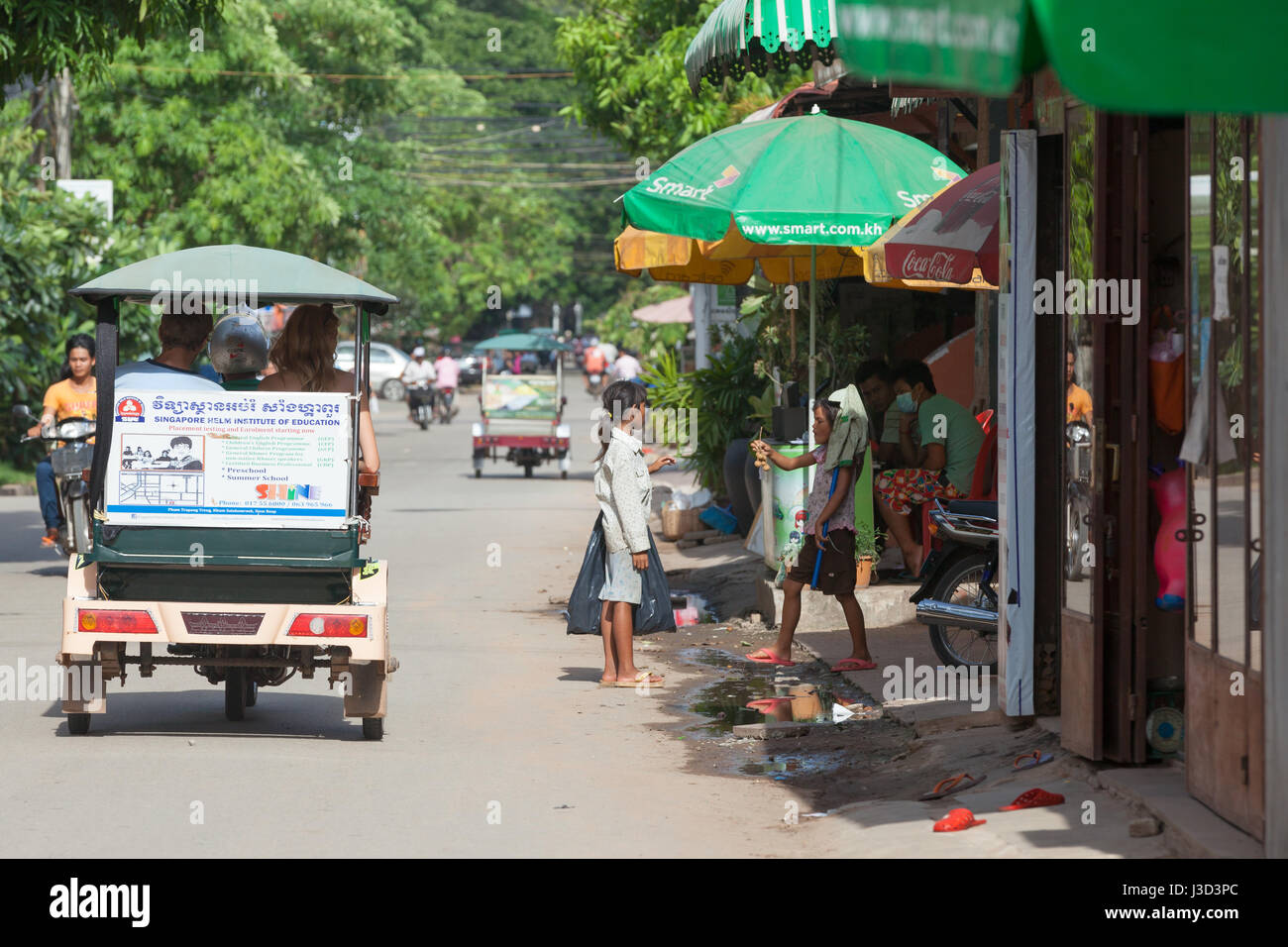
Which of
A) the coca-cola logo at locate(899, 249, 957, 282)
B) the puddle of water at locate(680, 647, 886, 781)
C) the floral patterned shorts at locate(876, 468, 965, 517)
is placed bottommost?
the puddle of water at locate(680, 647, 886, 781)

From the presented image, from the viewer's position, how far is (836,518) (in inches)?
404

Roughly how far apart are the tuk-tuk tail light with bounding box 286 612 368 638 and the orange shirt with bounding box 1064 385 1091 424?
322cm

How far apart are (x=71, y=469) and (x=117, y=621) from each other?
282 inches

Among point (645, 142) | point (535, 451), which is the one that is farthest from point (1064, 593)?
point (535, 451)

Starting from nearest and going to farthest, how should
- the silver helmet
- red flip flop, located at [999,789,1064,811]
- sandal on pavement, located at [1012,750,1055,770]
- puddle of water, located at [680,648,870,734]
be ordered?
red flip flop, located at [999,789,1064,811] → sandal on pavement, located at [1012,750,1055,770] → the silver helmet → puddle of water, located at [680,648,870,734]

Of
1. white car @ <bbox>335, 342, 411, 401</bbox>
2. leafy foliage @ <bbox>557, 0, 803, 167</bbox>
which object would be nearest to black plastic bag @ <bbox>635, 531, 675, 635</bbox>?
leafy foliage @ <bbox>557, 0, 803, 167</bbox>

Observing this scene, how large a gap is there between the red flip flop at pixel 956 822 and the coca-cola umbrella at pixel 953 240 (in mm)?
3548

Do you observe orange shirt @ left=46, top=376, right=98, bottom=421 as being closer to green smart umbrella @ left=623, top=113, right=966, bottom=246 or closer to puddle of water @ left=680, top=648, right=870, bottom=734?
green smart umbrella @ left=623, top=113, right=966, bottom=246

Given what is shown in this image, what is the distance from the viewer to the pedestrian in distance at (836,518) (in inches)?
404

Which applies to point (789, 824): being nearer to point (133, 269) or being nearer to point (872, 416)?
point (133, 269)

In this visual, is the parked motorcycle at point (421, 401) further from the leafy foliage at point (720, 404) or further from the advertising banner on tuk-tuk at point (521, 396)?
the leafy foliage at point (720, 404)

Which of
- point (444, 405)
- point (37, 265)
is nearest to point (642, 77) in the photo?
point (37, 265)

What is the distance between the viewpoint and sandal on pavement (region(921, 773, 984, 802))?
7.14 metres
